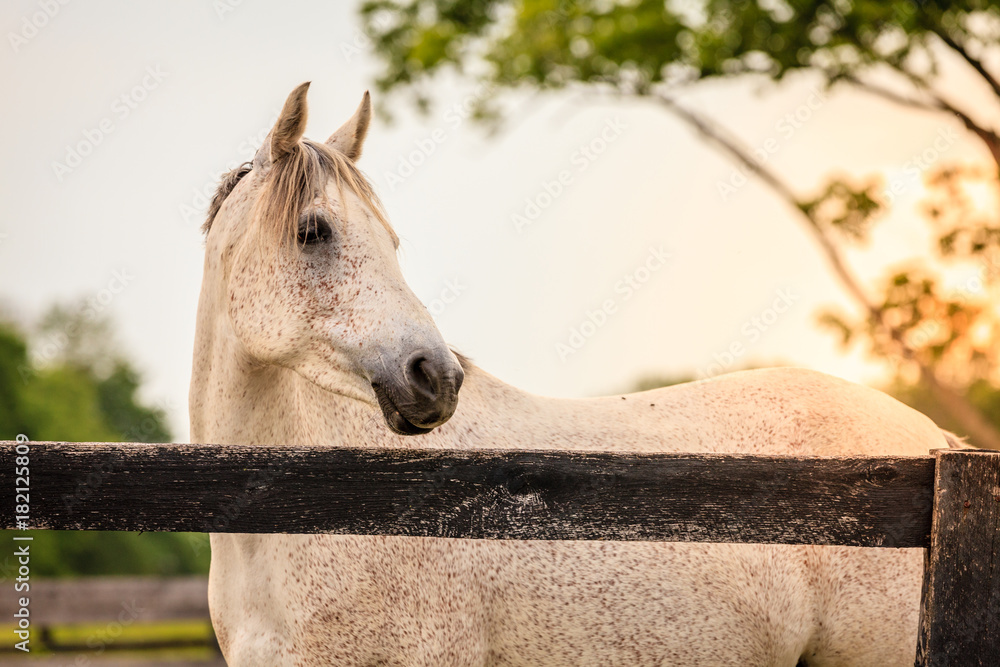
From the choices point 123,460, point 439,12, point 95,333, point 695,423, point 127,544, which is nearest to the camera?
point 123,460

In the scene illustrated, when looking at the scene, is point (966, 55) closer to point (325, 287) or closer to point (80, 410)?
point (325, 287)

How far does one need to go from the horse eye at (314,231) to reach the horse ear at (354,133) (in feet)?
1.89

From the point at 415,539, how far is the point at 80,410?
31256 millimetres

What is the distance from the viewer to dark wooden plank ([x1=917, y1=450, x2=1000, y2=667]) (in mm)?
2014

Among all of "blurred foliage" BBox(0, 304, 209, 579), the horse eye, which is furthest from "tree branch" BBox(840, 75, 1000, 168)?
"blurred foliage" BBox(0, 304, 209, 579)

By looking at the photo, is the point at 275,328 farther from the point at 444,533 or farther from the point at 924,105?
the point at 924,105

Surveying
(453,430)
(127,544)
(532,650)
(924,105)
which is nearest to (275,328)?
(453,430)

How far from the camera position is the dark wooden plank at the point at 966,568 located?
2014mm

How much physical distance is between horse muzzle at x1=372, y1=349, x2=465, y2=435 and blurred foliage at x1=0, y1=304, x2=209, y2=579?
63.3 feet

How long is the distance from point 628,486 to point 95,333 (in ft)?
131

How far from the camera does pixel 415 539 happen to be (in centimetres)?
273

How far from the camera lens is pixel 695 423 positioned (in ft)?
11.1

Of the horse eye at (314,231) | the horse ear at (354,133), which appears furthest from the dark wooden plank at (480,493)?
the horse ear at (354,133)

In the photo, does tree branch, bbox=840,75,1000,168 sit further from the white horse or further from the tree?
the white horse
